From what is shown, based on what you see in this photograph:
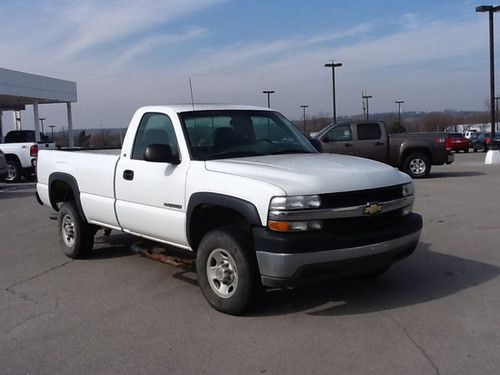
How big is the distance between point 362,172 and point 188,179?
161 centimetres

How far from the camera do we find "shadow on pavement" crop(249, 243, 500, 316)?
534 centimetres

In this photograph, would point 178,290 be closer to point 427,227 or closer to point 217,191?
point 217,191

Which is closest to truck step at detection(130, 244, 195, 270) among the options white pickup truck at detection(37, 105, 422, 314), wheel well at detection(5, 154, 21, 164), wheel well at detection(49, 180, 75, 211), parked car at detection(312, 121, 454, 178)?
white pickup truck at detection(37, 105, 422, 314)

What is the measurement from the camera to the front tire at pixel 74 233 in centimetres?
751

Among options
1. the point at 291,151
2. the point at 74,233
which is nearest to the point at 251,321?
the point at 291,151

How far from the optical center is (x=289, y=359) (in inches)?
166

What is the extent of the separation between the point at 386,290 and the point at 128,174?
2927mm

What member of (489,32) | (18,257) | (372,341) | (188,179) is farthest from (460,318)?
(489,32)

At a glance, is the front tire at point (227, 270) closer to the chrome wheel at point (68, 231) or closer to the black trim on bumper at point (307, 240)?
the black trim on bumper at point (307, 240)

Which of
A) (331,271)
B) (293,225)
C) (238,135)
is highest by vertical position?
(238,135)

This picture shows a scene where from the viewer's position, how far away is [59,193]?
27.1 feet

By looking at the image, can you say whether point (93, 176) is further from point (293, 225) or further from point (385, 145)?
point (385, 145)

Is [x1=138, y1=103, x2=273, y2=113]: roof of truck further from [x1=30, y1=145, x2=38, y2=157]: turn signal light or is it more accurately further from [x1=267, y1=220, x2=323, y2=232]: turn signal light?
[x1=30, y1=145, x2=38, y2=157]: turn signal light

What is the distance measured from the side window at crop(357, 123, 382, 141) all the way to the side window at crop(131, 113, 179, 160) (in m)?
12.8
